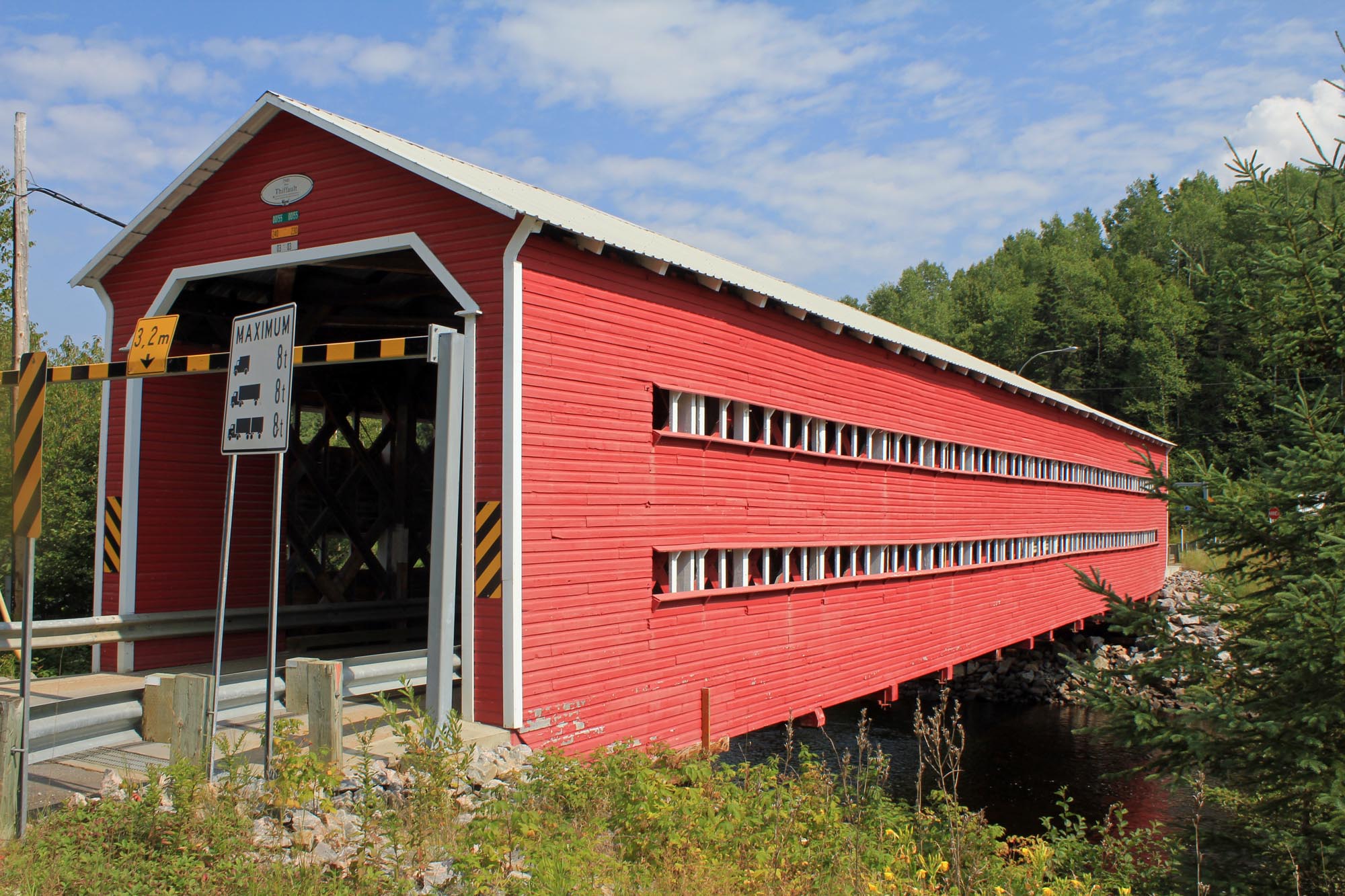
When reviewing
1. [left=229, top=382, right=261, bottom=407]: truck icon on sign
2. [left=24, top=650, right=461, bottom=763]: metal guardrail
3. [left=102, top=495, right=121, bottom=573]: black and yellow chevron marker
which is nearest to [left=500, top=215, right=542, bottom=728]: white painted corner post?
[left=24, top=650, right=461, bottom=763]: metal guardrail

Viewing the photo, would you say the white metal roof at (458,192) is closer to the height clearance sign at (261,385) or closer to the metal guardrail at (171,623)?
the height clearance sign at (261,385)

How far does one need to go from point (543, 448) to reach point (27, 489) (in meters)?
3.88

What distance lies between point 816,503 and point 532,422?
551 cm

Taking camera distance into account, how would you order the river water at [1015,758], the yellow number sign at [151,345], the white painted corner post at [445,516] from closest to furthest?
the white painted corner post at [445,516] < the yellow number sign at [151,345] < the river water at [1015,758]

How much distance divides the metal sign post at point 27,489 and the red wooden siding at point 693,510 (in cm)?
359

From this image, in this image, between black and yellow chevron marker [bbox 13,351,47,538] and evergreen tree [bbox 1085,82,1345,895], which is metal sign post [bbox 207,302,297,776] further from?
evergreen tree [bbox 1085,82,1345,895]

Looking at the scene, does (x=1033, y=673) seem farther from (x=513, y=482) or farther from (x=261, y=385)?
(x=261, y=385)

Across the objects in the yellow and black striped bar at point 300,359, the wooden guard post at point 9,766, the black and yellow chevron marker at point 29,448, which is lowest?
the wooden guard post at point 9,766

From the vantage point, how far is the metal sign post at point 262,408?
6.13 m

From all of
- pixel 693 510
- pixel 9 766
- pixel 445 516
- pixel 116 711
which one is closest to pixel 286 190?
pixel 445 516

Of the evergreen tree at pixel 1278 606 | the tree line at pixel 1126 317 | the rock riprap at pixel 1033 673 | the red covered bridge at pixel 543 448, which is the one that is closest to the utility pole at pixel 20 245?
the red covered bridge at pixel 543 448

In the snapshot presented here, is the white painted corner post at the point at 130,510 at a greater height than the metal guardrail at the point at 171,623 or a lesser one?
greater

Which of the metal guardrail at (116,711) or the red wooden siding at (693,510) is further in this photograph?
the red wooden siding at (693,510)

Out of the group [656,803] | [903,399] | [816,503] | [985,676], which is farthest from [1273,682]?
[985,676]
